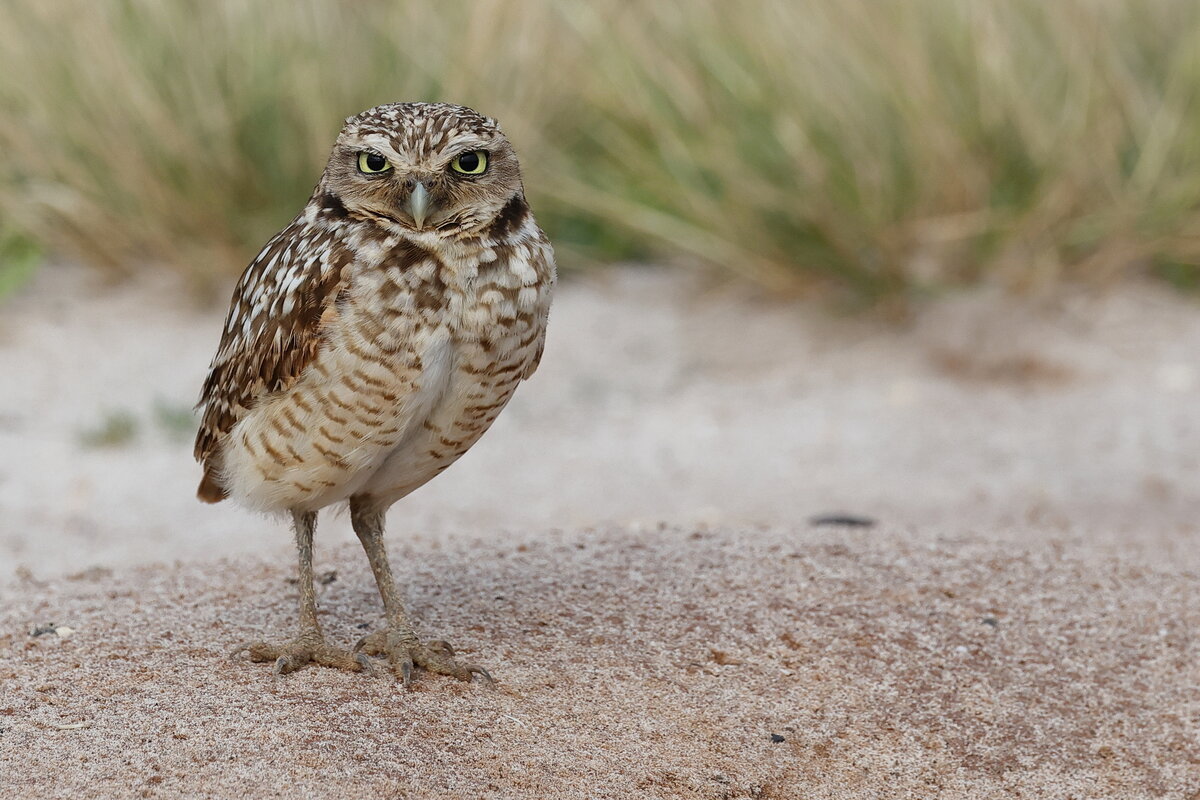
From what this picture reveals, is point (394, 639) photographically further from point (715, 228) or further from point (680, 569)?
point (715, 228)

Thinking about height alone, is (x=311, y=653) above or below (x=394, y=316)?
below

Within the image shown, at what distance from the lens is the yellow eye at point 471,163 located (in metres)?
3.50

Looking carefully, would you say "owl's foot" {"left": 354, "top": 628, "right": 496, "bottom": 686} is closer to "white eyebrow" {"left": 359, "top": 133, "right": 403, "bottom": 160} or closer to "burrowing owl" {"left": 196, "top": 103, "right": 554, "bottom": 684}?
"burrowing owl" {"left": 196, "top": 103, "right": 554, "bottom": 684}

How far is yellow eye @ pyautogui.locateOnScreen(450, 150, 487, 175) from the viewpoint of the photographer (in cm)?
350

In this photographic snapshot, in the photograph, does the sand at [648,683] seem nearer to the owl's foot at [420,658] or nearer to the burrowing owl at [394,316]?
the owl's foot at [420,658]

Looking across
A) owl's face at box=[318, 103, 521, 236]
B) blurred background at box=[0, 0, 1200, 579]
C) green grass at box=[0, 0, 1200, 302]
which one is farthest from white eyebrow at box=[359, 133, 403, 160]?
green grass at box=[0, 0, 1200, 302]

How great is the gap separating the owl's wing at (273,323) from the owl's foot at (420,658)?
0.74 meters

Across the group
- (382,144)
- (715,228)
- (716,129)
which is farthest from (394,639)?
(716,129)

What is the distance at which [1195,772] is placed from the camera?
12.5ft

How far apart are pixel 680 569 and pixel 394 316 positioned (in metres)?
1.71

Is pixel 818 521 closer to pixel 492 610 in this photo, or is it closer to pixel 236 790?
pixel 492 610

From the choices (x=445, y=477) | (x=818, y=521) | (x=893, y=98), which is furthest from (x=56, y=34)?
(x=818, y=521)

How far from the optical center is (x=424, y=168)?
3445mm

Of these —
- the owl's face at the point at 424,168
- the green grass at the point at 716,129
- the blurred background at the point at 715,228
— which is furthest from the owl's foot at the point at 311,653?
the green grass at the point at 716,129
